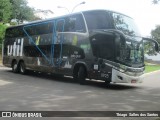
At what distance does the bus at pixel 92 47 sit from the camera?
14.6 metres

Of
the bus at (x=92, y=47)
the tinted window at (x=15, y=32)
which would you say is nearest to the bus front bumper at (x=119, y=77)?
the bus at (x=92, y=47)

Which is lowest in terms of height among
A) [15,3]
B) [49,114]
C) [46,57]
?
[49,114]

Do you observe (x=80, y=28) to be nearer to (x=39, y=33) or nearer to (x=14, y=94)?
(x=39, y=33)

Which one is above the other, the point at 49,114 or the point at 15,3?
the point at 15,3

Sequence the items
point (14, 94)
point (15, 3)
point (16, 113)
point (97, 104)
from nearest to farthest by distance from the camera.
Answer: point (16, 113)
point (97, 104)
point (14, 94)
point (15, 3)

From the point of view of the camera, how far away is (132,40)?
49.7 ft

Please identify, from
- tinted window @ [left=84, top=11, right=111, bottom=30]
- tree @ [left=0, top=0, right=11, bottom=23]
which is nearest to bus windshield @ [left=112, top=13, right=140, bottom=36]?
tinted window @ [left=84, top=11, right=111, bottom=30]

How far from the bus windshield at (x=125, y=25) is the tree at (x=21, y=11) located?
45.1 metres

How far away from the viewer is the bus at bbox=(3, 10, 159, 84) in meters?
14.6

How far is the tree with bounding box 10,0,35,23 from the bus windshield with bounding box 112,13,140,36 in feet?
148

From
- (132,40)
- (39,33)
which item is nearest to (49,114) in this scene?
(132,40)

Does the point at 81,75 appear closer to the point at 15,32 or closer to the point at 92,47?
the point at 92,47

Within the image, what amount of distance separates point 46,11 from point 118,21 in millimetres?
63158

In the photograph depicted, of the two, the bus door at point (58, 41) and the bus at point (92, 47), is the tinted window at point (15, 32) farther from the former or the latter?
the bus door at point (58, 41)
